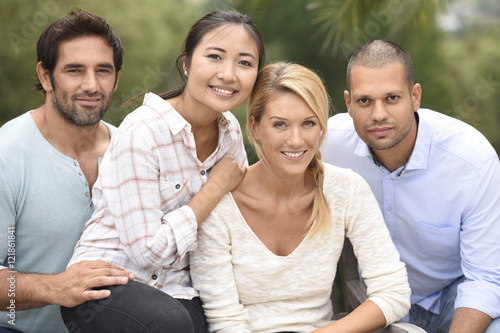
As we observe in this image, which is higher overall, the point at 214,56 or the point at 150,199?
the point at 214,56

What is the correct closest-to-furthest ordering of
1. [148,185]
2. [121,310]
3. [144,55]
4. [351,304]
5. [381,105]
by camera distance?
[121,310], [148,185], [381,105], [351,304], [144,55]

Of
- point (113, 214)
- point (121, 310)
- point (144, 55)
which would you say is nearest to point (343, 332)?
point (121, 310)

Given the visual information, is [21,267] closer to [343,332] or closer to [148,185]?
[148,185]

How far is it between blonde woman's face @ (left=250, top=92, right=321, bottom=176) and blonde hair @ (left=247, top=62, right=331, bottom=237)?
25mm

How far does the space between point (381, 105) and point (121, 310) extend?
4.53 feet

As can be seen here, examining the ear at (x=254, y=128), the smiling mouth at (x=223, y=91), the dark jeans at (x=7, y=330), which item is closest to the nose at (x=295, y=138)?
the ear at (x=254, y=128)

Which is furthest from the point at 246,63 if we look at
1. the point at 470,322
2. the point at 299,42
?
the point at 299,42

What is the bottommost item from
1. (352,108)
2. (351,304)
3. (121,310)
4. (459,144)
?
(351,304)

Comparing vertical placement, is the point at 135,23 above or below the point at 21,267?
above

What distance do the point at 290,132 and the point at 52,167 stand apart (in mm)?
1038

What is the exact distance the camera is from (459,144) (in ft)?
8.28

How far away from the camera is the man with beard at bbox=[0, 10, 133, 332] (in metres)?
2.25

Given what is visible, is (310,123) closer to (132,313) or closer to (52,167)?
(132,313)

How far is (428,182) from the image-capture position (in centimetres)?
254
